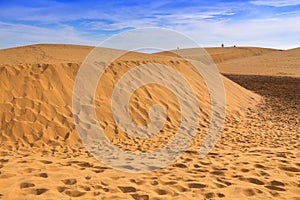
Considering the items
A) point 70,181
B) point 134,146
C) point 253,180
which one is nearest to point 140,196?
point 70,181

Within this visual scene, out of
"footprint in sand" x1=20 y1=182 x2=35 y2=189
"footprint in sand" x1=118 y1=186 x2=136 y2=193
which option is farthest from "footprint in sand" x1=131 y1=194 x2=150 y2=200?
"footprint in sand" x1=20 y1=182 x2=35 y2=189

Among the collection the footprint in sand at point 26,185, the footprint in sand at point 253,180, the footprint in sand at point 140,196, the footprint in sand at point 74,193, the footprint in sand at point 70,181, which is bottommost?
the footprint in sand at point 253,180

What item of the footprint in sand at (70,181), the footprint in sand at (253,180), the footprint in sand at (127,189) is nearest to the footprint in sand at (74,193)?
the footprint in sand at (70,181)

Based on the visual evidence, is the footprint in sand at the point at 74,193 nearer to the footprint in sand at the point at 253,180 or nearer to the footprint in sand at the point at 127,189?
the footprint in sand at the point at 127,189

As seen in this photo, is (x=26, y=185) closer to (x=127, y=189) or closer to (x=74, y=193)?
(x=74, y=193)

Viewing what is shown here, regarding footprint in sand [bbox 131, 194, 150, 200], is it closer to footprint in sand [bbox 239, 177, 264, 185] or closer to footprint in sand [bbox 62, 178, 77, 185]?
footprint in sand [bbox 62, 178, 77, 185]

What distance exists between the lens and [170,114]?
10125 mm

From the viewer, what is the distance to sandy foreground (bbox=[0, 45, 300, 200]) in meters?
4.60

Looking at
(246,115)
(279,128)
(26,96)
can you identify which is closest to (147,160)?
(26,96)

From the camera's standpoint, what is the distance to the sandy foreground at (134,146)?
460 cm

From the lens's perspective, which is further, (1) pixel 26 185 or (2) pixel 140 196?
(1) pixel 26 185

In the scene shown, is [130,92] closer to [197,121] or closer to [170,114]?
[170,114]

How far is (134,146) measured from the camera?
766 cm

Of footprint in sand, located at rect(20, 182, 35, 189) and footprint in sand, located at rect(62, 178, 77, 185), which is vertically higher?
footprint in sand, located at rect(20, 182, 35, 189)
